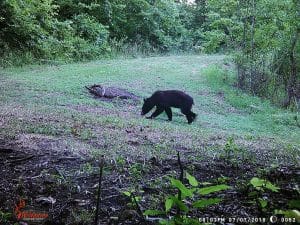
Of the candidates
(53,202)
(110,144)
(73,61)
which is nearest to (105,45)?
(73,61)

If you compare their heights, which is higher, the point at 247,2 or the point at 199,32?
the point at 247,2

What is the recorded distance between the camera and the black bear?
11195 mm

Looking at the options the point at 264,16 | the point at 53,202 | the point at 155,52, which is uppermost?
the point at 264,16

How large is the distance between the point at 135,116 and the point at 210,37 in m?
9.29

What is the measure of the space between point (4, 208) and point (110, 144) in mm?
2673

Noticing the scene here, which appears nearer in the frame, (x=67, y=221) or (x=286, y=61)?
(x=67, y=221)

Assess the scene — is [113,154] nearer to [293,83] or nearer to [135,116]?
[135,116]

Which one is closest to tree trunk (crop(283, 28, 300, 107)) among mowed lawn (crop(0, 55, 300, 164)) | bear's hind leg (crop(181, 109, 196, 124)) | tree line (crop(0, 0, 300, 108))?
tree line (crop(0, 0, 300, 108))

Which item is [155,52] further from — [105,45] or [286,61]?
[286,61]

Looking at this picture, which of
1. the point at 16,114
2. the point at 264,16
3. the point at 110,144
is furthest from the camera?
the point at 264,16

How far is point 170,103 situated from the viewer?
11.4 metres

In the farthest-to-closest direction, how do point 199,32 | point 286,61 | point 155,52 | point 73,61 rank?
point 199,32
point 155,52
point 73,61
point 286,61

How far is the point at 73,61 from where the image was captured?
20062mm

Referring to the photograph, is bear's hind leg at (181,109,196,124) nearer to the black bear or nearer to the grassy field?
the black bear
